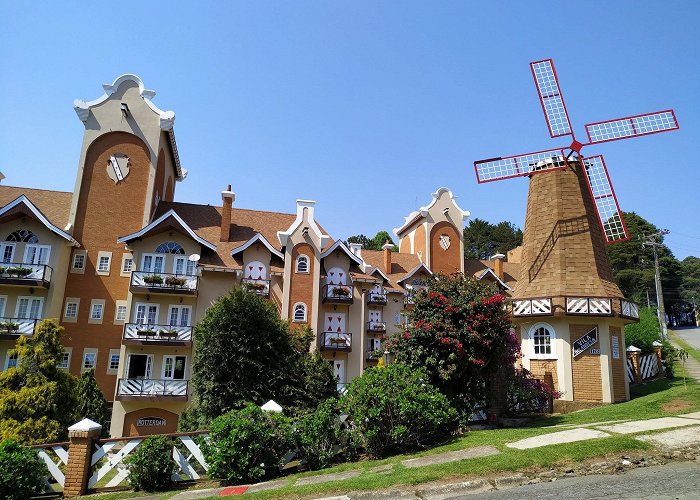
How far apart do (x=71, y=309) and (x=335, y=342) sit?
1621cm

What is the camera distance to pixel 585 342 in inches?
953

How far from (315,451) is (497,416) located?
813 centimetres

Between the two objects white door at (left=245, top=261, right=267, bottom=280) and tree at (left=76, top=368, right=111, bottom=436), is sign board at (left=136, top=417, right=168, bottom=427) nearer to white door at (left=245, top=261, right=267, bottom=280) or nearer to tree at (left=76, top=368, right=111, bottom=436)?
tree at (left=76, top=368, right=111, bottom=436)

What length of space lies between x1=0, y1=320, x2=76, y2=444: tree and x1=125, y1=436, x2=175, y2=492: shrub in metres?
6.04

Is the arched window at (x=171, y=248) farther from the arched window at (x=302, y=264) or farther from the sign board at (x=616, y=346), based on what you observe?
the sign board at (x=616, y=346)

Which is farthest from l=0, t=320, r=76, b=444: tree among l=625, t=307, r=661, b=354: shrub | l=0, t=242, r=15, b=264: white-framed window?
l=625, t=307, r=661, b=354: shrub

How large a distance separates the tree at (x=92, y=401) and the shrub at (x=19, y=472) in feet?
45.0

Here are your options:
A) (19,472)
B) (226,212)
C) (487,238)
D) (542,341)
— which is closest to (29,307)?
(226,212)

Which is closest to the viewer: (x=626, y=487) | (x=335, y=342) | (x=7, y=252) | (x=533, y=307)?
(x=626, y=487)

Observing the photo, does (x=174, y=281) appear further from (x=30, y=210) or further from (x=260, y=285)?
(x=30, y=210)

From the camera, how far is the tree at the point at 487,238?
261ft

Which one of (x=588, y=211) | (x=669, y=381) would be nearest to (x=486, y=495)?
(x=588, y=211)

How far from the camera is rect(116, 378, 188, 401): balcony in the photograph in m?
27.2

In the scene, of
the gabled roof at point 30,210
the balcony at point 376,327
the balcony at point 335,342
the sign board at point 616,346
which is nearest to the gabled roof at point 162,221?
the gabled roof at point 30,210
